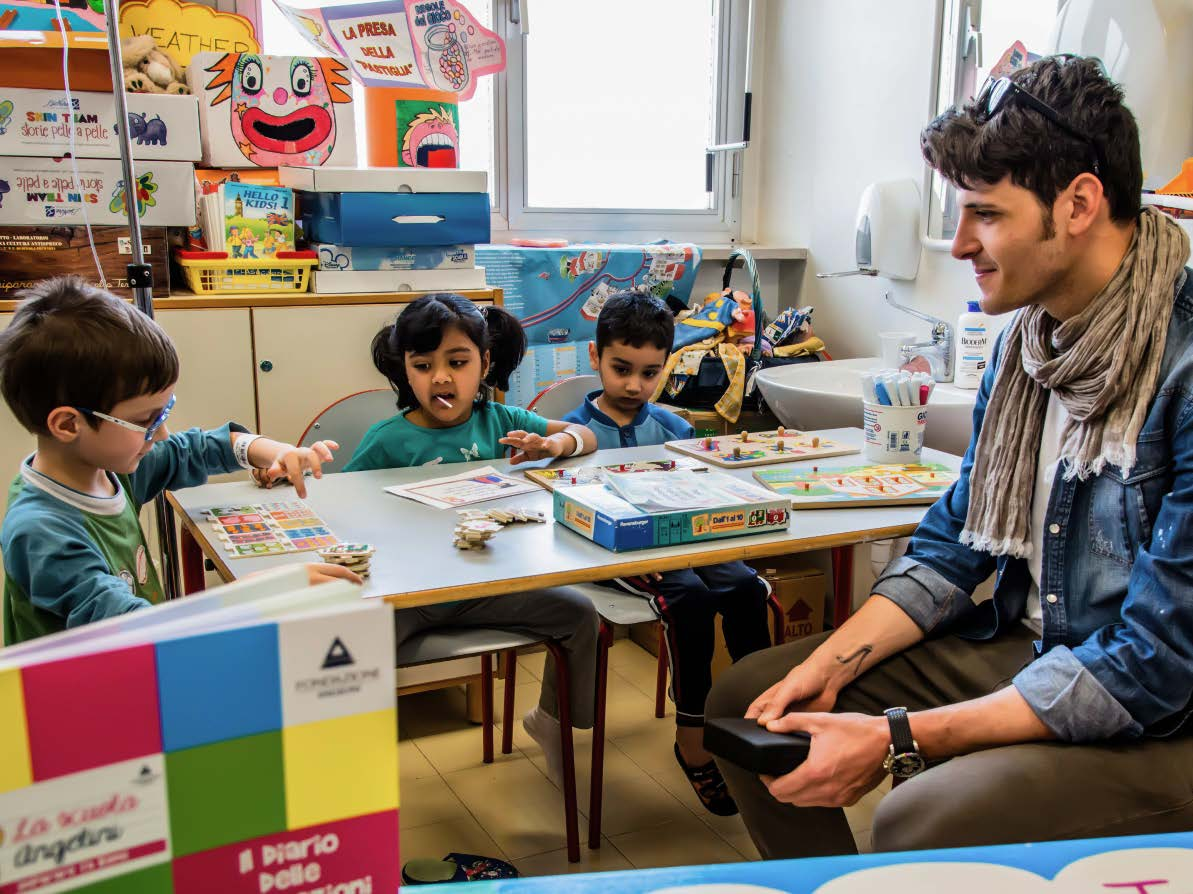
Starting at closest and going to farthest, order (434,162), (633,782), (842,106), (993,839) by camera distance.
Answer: (993,839) → (633,782) → (434,162) → (842,106)

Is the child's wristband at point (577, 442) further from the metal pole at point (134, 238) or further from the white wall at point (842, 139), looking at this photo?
the white wall at point (842, 139)

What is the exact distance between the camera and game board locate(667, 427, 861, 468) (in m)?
2.08

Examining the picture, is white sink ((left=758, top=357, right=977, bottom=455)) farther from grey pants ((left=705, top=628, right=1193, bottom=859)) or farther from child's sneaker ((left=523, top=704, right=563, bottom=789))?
grey pants ((left=705, top=628, right=1193, bottom=859))

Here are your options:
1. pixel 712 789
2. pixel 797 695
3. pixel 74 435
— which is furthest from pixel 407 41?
pixel 797 695

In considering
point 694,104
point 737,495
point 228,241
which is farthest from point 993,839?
point 694,104

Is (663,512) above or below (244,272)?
below

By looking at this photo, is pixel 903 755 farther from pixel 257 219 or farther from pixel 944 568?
pixel 257 219

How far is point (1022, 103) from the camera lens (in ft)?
4.22

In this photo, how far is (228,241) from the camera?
2545mm

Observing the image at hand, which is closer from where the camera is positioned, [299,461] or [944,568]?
[944,568]

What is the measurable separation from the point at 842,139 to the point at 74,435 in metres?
2.56

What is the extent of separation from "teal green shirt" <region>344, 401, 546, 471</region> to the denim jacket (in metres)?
1.07

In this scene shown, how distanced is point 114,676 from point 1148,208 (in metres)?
1.32

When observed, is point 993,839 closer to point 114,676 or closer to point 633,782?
point 114,676
